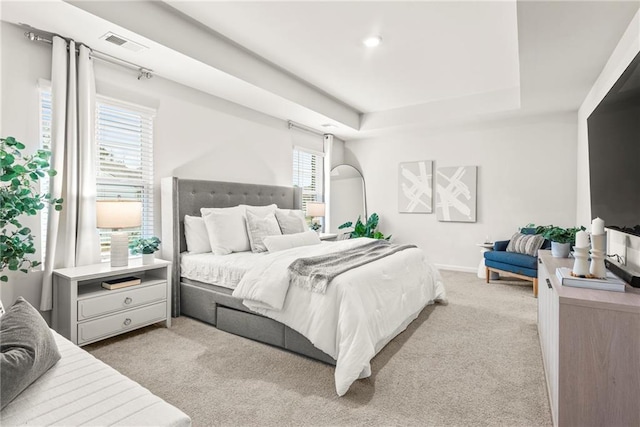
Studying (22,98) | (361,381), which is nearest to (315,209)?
(361,381)

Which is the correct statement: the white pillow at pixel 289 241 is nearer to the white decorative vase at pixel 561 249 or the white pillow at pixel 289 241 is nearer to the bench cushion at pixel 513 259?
the white decorative vase at pixel 561 249

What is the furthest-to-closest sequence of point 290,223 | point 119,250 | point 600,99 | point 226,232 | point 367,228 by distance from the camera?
point 367,228 → point 290,223 → point 226,232 → point 600,99 → point 119,250

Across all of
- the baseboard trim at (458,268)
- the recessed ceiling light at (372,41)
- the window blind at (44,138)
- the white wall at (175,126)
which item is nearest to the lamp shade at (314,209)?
the white wall at (175,126)

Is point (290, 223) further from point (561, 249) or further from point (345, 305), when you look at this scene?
point (561, 249)

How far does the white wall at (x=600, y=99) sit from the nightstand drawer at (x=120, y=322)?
3479mm

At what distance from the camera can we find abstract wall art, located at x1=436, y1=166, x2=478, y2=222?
5.37 m

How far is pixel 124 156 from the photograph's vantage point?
322 centimetres

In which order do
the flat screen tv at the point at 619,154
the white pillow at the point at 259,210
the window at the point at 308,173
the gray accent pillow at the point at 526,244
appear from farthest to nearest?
the window at the point at 308,173, the gray accent pillow at the point at 526,244, the white pillow at the point at 259,210, the flat screen tv at the point at 619,154

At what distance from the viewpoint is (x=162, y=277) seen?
3090 millimetres

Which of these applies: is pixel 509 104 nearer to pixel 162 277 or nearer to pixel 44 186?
pixel 162 277

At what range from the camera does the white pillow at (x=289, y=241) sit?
3393mm

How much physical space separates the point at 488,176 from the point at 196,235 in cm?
443

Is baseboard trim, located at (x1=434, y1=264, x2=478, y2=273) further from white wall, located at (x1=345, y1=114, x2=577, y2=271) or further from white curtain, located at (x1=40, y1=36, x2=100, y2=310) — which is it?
white curtain, located at (x1=40, y1=36, x2=100, y2=310)

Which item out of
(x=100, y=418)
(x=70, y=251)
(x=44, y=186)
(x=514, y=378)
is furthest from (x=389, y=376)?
(x=44, y=186)
